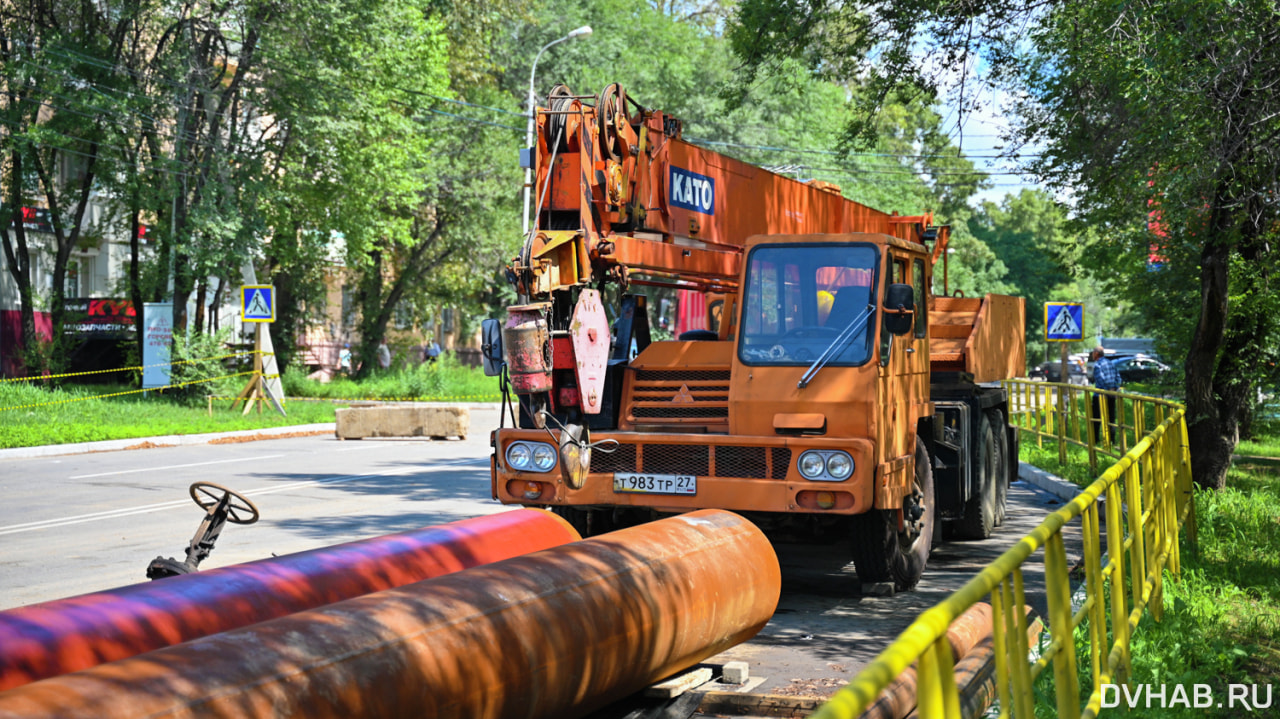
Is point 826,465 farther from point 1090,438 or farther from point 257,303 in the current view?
point 257,303

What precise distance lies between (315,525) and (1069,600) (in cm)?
906

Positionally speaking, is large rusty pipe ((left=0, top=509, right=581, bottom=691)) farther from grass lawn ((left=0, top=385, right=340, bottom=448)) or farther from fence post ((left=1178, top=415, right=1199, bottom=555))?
grass lawn ((left=0, top=385, right=340, bottom=448))

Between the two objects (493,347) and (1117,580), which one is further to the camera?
(493,347)

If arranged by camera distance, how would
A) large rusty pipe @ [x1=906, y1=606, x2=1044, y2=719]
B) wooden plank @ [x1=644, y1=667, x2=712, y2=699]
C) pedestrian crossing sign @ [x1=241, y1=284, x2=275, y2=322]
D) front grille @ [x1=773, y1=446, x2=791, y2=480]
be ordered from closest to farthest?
1. large rusty pipe @ [x1=906, y1=606, x2=1044, y2=719]
2. wooden plank @ [x1=644, y1=667, x2=712, y2=699]
3. front grille @ [x1=773, y1=446, x2=791, y2=480]
4. pedestrian crossing sign @ [x1=241, y1=284, x2=275, y2=322]

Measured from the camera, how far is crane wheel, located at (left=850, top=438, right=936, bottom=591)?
8.70 m

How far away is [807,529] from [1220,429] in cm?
640

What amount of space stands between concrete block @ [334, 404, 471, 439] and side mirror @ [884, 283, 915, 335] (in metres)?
16.8

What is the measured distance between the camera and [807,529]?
913 cm

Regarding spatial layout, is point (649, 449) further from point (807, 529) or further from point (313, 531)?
point (313, 531)

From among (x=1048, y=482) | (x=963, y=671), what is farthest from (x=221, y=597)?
(x=1048, y=482)

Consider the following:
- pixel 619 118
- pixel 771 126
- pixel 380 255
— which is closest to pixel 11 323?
pixel 380 255

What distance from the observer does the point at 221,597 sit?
5270 mm

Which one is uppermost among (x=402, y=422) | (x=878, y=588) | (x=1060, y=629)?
(x=1060, y=629)

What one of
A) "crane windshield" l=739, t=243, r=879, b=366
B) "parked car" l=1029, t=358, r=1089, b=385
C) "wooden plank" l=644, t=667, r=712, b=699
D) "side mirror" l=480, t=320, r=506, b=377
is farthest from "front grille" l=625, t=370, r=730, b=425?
"parked car" l=1029, t=358, r=1089, b=385
